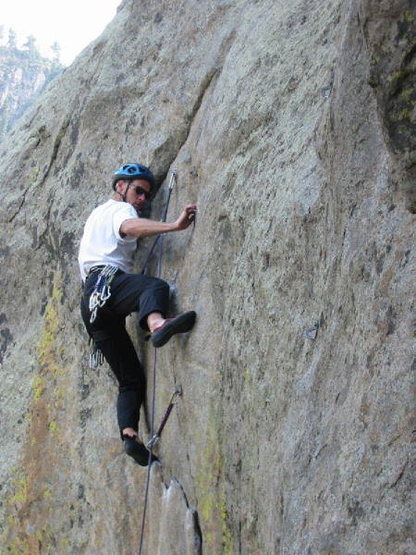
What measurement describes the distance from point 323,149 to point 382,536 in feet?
7.98

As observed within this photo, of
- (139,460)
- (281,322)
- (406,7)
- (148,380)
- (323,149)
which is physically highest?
(406,7)

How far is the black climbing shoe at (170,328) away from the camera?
726 centimetres

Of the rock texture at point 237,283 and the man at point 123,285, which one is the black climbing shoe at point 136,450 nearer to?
the man at point 123,285

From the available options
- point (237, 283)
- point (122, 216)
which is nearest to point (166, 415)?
point (237, 283)

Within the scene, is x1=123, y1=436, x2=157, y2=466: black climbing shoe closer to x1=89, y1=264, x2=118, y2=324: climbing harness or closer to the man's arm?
x1=89, y1=264, x2=118, y2=324: climbing harness

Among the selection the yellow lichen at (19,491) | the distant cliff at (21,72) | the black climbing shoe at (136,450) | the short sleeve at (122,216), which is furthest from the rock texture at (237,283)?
the distant cliff at (21,72)

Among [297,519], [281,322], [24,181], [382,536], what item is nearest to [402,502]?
[382,536]

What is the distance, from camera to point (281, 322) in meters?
6.06

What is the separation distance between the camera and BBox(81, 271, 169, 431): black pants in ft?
25.9

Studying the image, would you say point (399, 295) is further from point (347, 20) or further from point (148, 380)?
point (148, 380)

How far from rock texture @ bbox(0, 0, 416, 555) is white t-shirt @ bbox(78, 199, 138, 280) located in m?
0.42

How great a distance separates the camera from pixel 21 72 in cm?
15562

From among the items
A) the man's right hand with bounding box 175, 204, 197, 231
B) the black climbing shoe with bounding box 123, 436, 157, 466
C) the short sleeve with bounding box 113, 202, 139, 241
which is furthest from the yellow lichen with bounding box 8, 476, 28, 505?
the man's right hand with bounding box 175, 204, 197, 231

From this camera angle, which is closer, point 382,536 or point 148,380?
point 382,536
